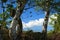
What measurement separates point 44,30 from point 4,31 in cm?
565

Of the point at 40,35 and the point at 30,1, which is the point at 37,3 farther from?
the point at 40,35

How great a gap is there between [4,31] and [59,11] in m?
6.69

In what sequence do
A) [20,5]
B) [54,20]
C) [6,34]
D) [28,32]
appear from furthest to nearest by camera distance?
[54,20], [28,32], [6,34], [20,5]

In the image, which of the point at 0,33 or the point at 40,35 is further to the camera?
the point at 40,35

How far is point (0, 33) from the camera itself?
22.1m

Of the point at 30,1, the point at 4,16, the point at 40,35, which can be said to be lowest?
the point at 40,35

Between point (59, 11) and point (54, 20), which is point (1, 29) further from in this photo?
point (54, 20)

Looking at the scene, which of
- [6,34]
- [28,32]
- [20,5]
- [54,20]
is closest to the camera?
[20,5]

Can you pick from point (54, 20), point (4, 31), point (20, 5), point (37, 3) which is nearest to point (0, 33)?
point (4, 31)

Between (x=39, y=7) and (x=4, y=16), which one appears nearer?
(x=4, y=16)

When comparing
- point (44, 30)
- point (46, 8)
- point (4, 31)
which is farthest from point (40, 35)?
point (4, 31)

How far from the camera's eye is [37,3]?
2448 centimetres

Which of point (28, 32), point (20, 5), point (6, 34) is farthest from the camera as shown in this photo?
point (28, 32)

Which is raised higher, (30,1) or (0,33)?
(30,1)
